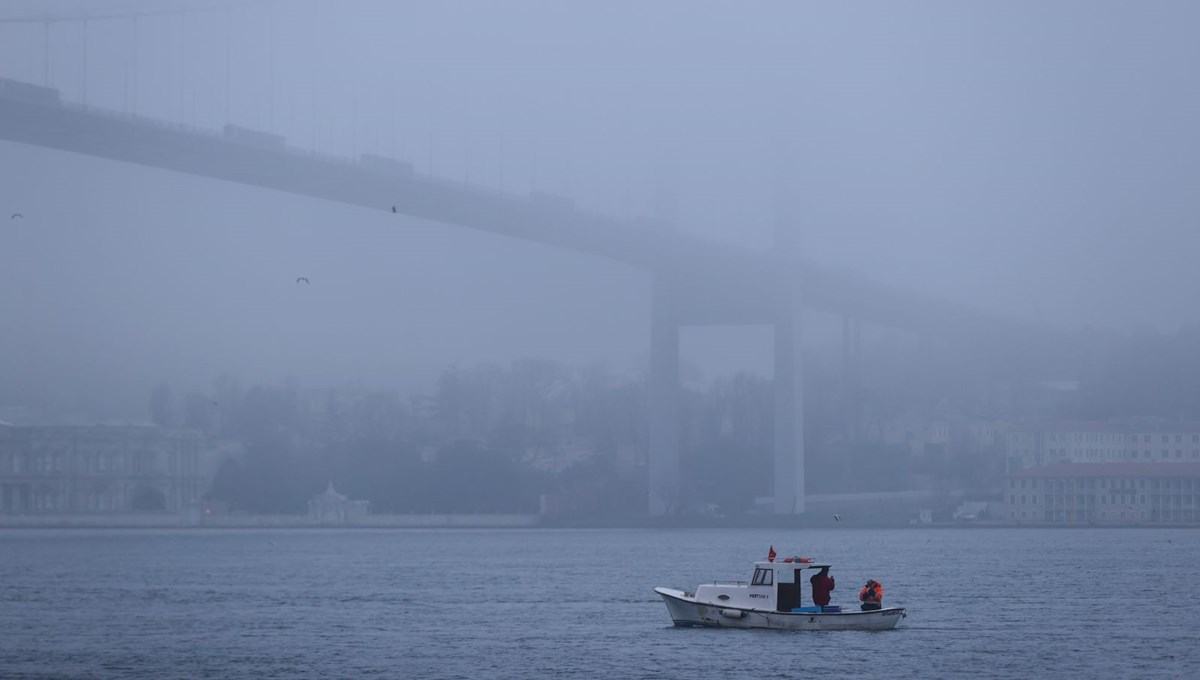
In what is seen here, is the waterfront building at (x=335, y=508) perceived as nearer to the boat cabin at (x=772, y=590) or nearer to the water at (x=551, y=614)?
the water at (x=551, y=614)

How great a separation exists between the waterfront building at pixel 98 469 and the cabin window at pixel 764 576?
39.2 m

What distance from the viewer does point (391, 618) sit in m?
23.6

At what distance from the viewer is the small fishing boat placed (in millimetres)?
20031

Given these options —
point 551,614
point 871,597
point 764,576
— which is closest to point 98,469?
point 551,614

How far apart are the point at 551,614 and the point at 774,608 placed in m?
4.49

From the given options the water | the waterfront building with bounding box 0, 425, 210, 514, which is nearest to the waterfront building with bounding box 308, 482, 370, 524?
the waterfront building with bounding box 0, 425, 210, 514

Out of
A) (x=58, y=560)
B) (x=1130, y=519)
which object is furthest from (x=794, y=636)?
(x=1130, y=519)

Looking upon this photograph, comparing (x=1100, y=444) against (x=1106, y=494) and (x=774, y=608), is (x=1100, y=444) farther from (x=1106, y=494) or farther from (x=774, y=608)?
(x=774, y=608)

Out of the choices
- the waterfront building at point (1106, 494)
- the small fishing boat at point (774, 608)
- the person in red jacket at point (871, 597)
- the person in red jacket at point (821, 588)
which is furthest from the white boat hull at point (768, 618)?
the waterfront building at point (1106, 494)

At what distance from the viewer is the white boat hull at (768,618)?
2002cm

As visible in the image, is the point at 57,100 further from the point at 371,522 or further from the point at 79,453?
the point at 371,522

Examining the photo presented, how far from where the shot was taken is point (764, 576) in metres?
20.4

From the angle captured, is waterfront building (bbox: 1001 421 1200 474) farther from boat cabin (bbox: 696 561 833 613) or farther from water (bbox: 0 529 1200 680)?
boat cabin (bbox: 696 561 833 613)

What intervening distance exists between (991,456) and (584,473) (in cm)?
1211
